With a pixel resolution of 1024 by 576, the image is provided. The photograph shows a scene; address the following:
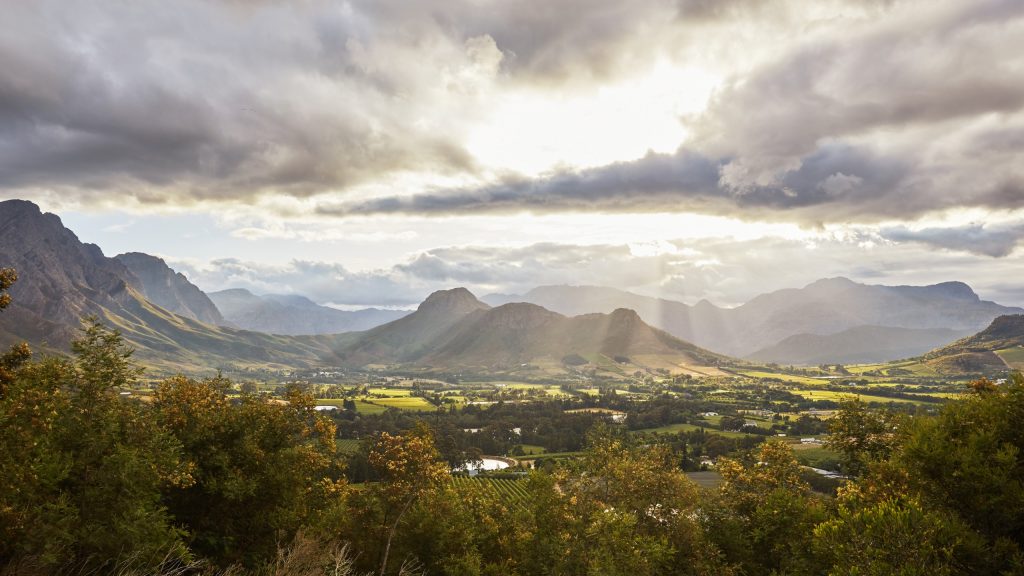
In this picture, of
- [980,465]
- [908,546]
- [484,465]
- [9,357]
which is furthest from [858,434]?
[484,465]

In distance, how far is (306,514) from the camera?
39.1 metres

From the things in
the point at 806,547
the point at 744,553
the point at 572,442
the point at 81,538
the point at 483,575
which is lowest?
the point at 572,442

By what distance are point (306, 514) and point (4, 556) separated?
19343mm

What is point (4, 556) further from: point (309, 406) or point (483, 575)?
point (483, 575)

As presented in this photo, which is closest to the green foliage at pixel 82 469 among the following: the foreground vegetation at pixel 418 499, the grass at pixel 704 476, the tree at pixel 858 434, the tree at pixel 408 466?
the foreground vegetation at pixel 418 499

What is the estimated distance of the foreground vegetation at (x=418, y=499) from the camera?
2131cm

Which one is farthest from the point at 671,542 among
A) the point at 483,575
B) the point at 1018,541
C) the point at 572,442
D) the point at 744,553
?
the point at 572,442

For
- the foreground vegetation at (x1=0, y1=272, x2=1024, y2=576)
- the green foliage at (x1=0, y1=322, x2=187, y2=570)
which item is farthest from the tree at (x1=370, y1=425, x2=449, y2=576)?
the green foliage at (x1=0, y1=322, x2=187, y2=570)

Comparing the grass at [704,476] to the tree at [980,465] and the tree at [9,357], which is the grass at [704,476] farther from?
the tree at [9,357]

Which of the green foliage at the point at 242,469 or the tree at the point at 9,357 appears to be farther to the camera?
the green foliage at the point at 242,469

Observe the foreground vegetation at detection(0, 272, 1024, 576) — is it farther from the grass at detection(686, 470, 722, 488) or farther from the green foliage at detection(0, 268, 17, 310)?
the grass at detection(686, 470, 722, 488)

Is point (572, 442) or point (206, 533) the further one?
point (572, 442)

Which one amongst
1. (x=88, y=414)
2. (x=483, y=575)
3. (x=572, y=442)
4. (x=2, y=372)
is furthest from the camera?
(x=572, y=442)

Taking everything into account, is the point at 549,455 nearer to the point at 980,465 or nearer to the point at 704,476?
the point at 704,476
